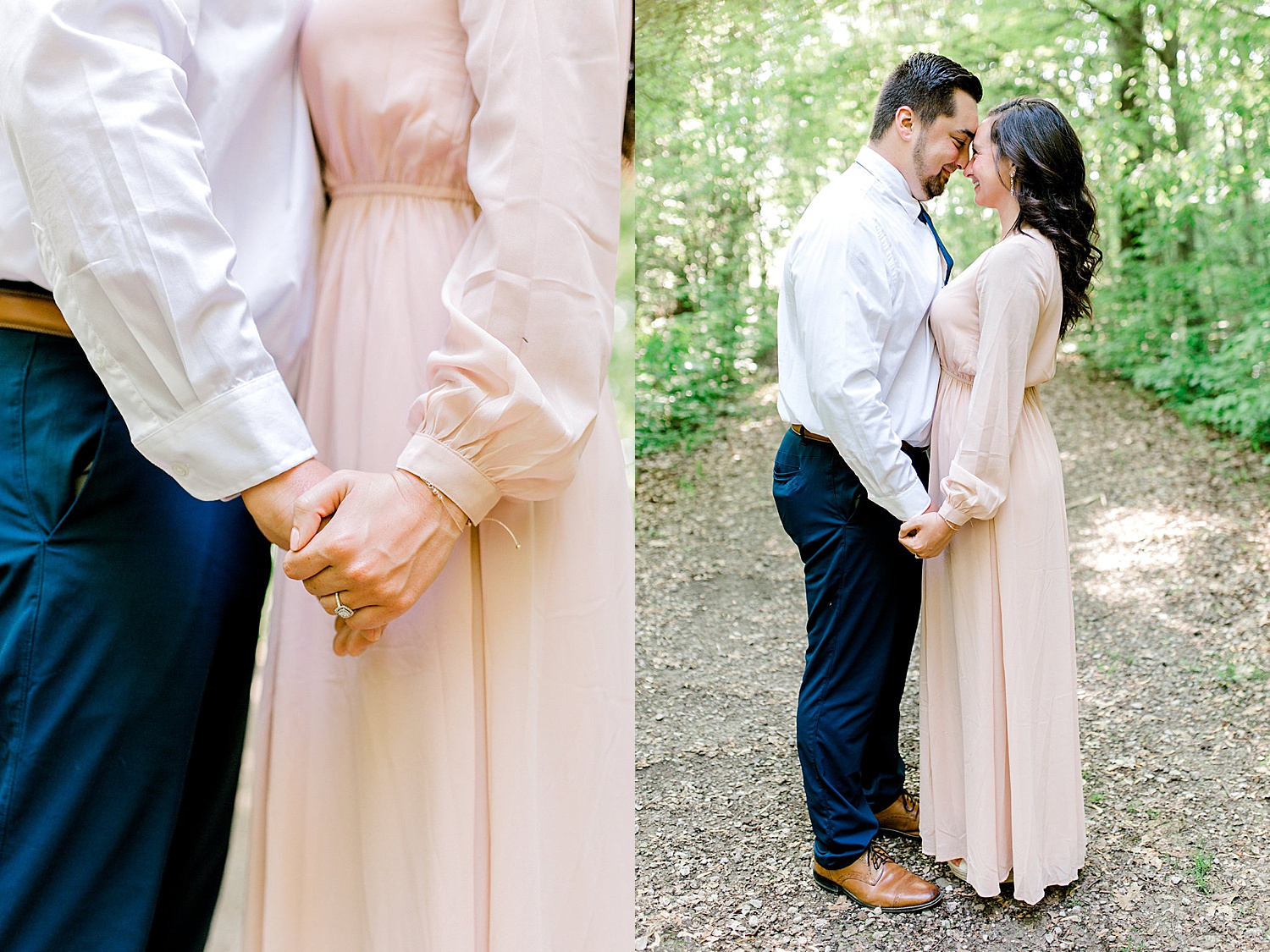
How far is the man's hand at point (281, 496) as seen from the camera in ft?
2.37

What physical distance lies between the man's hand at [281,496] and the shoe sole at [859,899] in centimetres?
169

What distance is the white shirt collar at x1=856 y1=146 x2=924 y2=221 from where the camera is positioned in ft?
6.56

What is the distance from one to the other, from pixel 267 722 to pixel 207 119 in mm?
505

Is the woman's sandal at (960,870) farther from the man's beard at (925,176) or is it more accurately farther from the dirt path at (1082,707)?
the man's beard at (925,176)

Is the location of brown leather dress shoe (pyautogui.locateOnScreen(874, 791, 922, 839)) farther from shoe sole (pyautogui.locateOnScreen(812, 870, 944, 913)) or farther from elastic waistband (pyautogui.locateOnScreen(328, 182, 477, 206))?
elastic waistband (pyautogui.locateOnScreen(328, 182, 477, 206))

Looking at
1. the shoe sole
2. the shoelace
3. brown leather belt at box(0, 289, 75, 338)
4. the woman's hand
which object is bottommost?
the shoe sole

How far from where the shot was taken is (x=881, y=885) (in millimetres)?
2016

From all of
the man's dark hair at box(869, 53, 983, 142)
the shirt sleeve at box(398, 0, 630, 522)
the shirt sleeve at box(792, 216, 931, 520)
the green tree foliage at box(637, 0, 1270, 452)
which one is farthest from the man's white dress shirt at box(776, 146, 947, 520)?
the green tree foliage at box(637, 0, 1270, 452)

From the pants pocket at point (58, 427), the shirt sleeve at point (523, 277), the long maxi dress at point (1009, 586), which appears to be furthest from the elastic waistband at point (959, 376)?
the pants pocket at point (58, 427)

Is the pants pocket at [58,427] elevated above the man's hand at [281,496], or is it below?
above

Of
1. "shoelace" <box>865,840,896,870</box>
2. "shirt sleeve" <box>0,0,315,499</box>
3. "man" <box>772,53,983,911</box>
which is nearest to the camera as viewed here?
"shirt sleeve" <box>0,0,315,499</box>

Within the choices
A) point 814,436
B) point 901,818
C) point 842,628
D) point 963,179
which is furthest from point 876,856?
point 963,179

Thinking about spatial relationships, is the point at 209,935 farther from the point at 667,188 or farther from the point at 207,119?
the point at 667,188

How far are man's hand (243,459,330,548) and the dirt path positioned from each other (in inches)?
63.1
